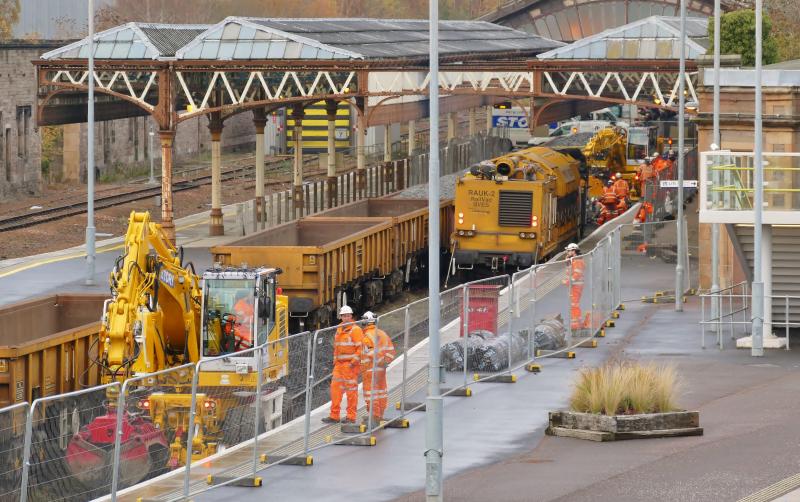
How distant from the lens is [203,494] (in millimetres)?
18516

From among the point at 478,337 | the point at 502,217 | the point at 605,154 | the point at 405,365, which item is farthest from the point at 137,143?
the point at 405,365

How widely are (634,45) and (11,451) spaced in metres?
39.5

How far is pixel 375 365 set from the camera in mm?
21719

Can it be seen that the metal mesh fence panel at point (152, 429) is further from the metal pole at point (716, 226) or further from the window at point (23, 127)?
the window at point (23, 127)

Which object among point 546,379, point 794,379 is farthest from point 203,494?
point 794,379

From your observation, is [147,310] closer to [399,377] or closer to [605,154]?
[399,377]

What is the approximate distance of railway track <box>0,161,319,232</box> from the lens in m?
55.5

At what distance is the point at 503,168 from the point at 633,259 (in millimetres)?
4207

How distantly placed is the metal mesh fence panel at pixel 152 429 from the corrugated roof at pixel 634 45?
3388 cm

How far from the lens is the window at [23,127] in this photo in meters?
66.6

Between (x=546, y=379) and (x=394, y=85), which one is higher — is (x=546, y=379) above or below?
below

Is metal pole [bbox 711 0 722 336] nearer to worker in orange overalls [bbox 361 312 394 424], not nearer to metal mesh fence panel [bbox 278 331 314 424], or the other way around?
worker in orange overalls [bbox 361 312 394 424]

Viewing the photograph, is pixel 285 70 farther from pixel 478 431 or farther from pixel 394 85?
pixel 478 431

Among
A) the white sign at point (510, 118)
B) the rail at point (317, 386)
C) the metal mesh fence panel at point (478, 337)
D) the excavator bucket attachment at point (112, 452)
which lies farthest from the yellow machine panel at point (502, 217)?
the white sign at point (510, 118)
